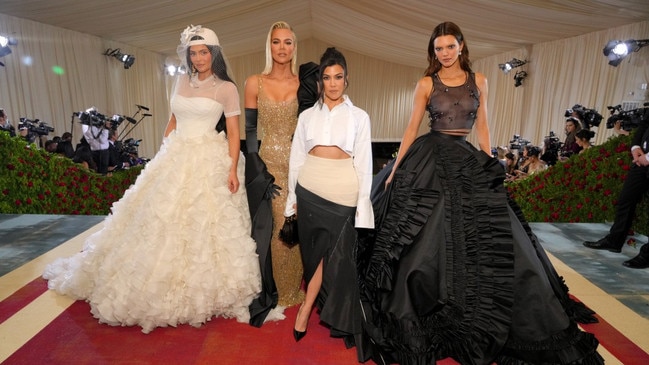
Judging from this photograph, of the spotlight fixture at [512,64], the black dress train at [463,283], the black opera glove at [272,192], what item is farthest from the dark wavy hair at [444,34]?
the spotlight fixture at [512,64]

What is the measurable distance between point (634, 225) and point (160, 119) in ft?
50.4

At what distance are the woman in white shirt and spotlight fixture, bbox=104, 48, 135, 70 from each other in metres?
11.9

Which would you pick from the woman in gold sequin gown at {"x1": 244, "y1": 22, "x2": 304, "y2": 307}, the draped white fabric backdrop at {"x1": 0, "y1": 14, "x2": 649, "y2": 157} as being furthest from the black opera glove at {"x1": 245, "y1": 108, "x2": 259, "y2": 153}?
the draped white fabric backdrop at {"x1": 0, "y1": 14, "x2": 649, "y2": 157}

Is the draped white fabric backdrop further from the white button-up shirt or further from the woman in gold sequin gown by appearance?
the white button-up shirt

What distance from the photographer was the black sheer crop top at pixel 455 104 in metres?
2.76

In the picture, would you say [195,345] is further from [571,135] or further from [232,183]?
[571,135]

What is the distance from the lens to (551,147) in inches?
293

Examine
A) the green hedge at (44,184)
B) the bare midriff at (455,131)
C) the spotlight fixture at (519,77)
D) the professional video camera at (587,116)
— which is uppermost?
the spotlight fixture at (519,77)

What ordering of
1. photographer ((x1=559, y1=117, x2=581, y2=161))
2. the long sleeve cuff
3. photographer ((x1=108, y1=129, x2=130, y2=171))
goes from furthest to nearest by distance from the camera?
photographer ((x1=108, y1=129, x2=130, y2=171)) → photographer ((x1=559, y1=117, x2=581, y2=161)) → the long sleeve cuff

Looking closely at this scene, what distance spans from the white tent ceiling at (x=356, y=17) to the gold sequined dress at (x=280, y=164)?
21.5 ft

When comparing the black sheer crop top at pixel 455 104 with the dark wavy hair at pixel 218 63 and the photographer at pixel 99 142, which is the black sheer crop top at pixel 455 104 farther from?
the photographer at pixel 99 142

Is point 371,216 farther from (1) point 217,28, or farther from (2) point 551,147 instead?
(1) point 217,28

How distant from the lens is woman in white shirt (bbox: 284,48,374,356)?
99.2 inches

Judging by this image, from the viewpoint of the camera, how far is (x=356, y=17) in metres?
11.5
